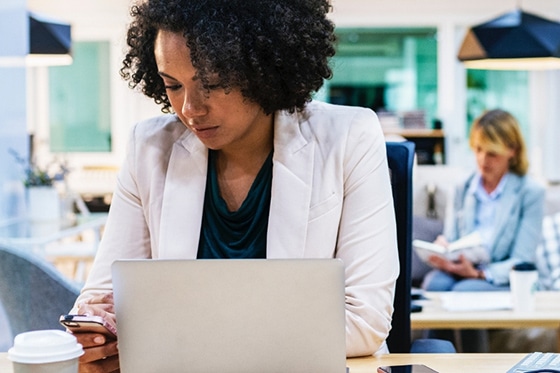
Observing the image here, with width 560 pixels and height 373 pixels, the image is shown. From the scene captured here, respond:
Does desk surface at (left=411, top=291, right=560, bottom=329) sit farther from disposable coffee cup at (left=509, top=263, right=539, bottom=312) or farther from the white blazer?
the white blazer

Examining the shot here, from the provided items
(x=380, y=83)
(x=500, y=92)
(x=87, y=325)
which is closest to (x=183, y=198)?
(x=87, y=325)

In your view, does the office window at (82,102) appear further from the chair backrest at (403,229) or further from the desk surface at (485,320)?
the chair backrest at (403,229)

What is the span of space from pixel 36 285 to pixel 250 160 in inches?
49.4

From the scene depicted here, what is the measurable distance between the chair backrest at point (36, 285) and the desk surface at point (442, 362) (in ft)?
4.22

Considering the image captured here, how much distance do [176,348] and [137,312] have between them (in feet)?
0.25

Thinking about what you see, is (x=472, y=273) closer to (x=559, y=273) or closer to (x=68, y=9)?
(x=559, y=273)

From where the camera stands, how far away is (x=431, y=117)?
866cm

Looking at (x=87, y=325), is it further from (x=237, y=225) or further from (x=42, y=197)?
(x=42, y=197)

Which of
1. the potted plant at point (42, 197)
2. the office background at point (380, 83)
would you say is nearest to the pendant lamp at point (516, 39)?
the potted plant at point (42, 197)

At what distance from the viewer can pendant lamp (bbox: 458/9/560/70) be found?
4.32m

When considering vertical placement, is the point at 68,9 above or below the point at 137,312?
above

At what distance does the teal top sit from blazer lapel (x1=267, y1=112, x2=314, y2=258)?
1.8 inches

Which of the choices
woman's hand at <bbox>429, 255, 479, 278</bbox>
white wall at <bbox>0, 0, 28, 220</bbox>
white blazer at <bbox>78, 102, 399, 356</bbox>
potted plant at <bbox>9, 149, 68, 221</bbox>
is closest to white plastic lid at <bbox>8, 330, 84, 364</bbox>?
white blazer at <bbox>78, 102, 399, 356</bbox>

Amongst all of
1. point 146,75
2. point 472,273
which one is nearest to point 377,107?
point 472,273
